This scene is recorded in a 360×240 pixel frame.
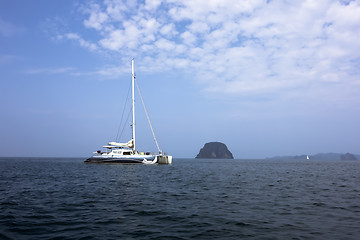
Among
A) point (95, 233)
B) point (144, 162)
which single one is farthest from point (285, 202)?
point (144, 162)

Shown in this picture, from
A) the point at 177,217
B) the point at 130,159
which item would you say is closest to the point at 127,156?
the point at 130,159

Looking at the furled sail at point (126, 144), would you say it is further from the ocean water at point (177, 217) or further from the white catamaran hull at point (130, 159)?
the ocean water at point (177, 217)

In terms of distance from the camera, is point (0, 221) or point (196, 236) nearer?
point (196, 236)

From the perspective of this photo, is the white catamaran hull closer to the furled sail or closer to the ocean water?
the furled sail

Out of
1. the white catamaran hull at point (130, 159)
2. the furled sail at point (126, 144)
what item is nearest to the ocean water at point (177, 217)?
the white catamaran hull at point (130, 159)

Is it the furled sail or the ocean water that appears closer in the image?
the ocean water

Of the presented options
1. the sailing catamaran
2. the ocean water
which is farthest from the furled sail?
the ocean water

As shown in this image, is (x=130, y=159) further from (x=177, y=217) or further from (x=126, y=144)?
(x=177, y=217)

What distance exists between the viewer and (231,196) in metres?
18.6

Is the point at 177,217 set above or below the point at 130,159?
below

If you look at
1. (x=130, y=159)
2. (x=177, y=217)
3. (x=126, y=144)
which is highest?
(x=126, y=144)

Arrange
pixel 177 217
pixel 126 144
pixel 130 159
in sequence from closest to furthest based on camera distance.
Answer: pixel 177 217 < pixel 130 159 < pixel 126 144

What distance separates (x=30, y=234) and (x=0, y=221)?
2.91 meters

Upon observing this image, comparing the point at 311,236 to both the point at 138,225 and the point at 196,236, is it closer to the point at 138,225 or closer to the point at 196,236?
the point at 196,236
